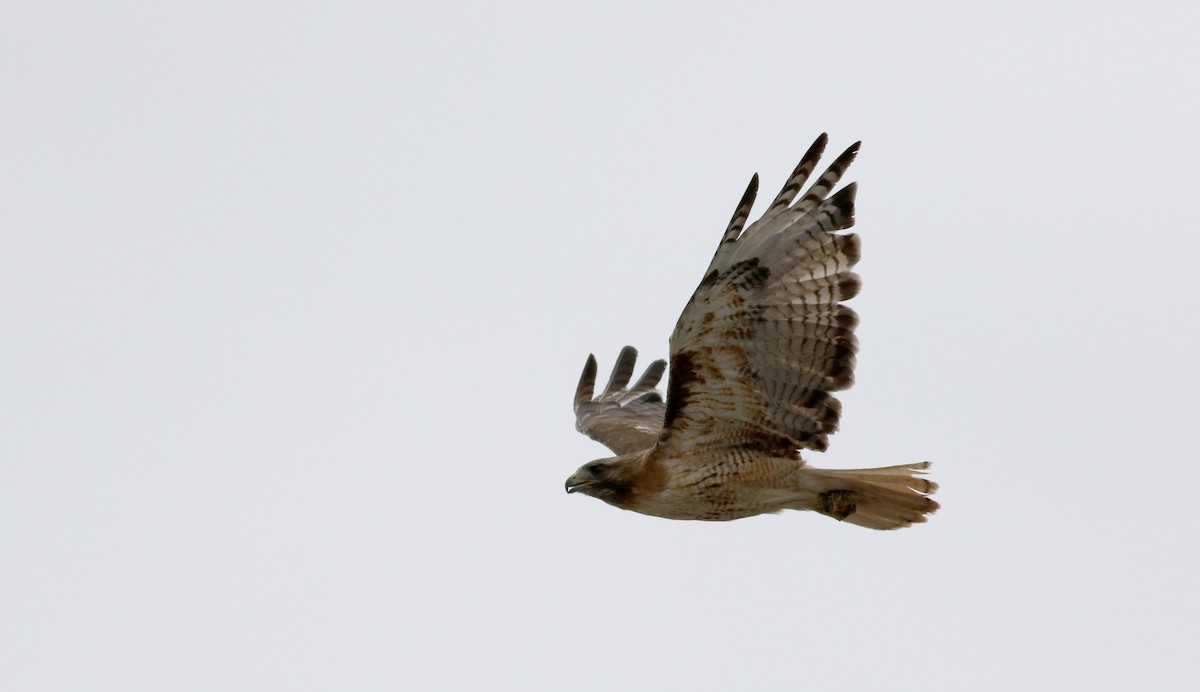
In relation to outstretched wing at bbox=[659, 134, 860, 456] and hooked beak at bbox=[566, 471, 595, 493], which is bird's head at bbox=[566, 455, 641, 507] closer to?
hooked beak at bbox=[566, 471, 595, 493]

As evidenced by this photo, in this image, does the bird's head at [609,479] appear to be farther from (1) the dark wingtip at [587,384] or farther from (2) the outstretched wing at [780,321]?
(1) the dark wingtip at [587,384]

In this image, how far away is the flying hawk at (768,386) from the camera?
8555mm

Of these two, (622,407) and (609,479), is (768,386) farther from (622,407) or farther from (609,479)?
(622,407)

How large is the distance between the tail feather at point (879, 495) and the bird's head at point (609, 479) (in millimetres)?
984

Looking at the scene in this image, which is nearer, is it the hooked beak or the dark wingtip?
the hooked beak

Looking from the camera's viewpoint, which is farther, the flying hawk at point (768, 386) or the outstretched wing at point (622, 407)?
the outstretched wing at point (622, 407)

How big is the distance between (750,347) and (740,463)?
756 millimetres

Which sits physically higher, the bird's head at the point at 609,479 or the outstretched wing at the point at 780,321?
the outstretched wing at the point at 780,321

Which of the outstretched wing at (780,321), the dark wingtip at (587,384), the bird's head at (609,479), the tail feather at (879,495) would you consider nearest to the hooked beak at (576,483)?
the bird's head at (609,479)

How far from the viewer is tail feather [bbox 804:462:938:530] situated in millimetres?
9344

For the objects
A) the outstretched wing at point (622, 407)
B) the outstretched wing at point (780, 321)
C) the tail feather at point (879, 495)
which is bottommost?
the tail feather at point (879, 495)

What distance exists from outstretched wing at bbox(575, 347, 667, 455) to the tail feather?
1.79 m

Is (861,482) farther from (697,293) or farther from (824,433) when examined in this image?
(697,293)

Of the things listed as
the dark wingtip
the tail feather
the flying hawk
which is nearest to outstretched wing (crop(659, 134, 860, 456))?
the flying hawk
